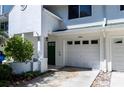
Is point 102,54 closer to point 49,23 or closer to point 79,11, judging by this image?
point 79,11

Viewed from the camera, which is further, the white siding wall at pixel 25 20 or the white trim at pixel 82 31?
the white siding wall at pixel 25 20

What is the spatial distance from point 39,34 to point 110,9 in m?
6.12

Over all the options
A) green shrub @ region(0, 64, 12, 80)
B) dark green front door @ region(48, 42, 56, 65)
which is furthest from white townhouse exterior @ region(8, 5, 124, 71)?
green shrub @ region(0, 64, 12, 80)

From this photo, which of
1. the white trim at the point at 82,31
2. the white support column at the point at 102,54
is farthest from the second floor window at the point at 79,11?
Answer: the white support column at the point at 102,54

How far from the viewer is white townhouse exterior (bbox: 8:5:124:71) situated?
46.8 feet

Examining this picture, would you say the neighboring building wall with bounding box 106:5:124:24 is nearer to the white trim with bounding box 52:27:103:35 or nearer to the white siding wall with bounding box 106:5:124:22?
the white siding wall with bounding box 106:5:124:22

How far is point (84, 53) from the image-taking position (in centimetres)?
1598

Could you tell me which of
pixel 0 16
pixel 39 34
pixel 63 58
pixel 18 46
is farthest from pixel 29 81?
pixel 0 16

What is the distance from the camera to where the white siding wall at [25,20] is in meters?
14.7

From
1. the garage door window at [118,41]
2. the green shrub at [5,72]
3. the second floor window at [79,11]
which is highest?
the second floor window at [79,11]

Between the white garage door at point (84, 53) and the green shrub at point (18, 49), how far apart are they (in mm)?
4762

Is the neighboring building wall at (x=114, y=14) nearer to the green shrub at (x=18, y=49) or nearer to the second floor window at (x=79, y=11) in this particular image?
the second floor window at (x=79, y=11)

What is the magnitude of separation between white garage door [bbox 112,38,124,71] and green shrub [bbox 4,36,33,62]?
6.66 metres

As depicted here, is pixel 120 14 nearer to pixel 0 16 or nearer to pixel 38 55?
pixel 38 55
